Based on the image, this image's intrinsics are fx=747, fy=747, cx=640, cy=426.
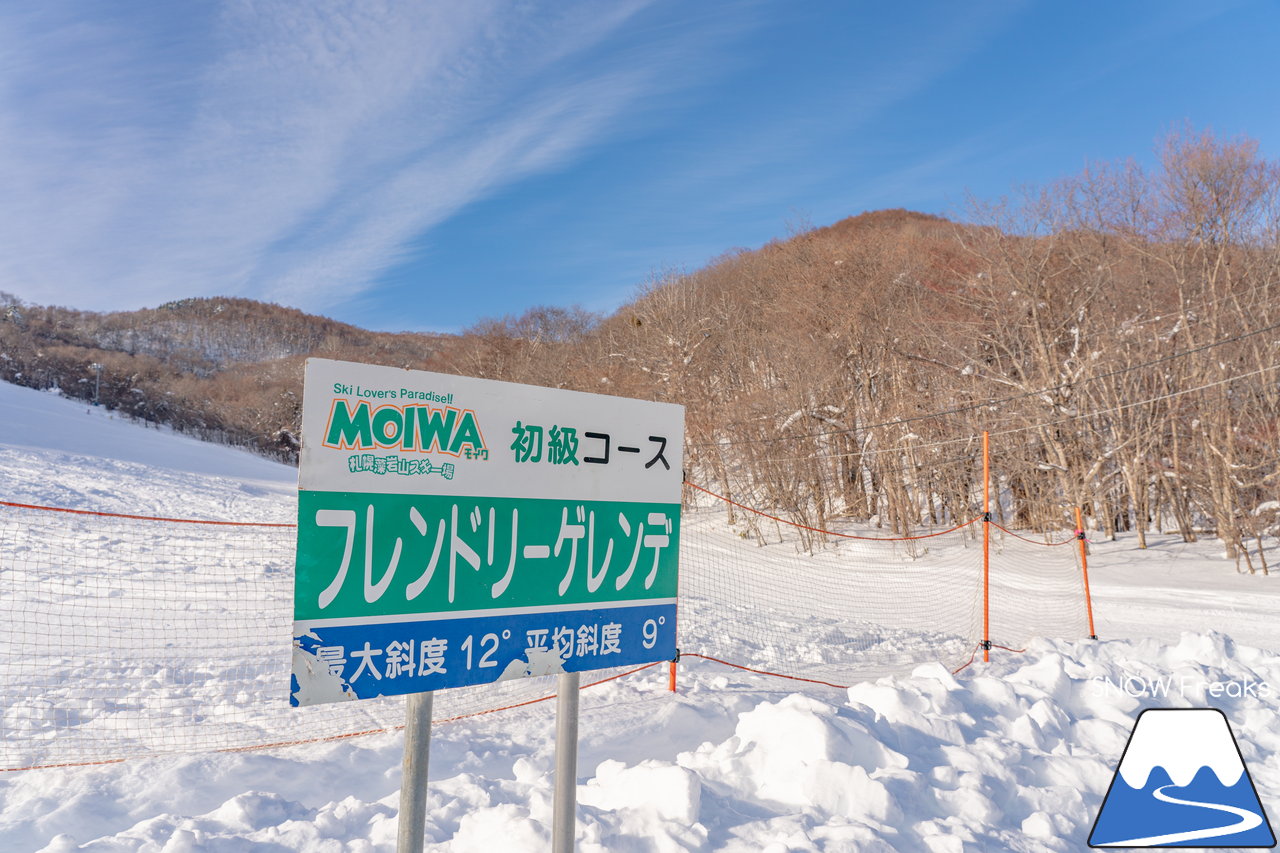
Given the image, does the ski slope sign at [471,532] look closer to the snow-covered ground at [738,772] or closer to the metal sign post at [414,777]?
the metal sign post at [414,777]

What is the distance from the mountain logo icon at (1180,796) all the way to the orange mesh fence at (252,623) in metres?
3.25

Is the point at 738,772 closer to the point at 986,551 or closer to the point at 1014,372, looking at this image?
the point at 986,551

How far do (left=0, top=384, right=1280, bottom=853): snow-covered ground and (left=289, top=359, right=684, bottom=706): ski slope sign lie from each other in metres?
1.17

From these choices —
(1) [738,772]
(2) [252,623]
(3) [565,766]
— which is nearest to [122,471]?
(2) [252,623]

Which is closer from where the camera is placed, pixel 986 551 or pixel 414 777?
pixel 414 777

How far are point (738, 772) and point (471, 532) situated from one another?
2.18 meters

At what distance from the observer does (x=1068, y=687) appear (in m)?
4.93

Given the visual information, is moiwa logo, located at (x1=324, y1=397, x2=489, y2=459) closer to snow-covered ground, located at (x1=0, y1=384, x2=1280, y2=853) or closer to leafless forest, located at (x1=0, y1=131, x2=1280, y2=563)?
snow-covered ground, located at (x1=0, y1=384, x2=1280, y2=853)

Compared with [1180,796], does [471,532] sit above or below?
above

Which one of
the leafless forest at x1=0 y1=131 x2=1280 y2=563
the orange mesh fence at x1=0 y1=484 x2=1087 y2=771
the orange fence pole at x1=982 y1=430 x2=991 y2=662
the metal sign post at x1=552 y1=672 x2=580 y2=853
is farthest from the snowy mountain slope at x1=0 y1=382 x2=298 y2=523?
the metal sign post at x1=552 y1=672 x2=580 y2=853

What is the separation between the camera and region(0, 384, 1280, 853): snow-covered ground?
289 cm

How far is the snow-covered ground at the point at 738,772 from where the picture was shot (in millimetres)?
2889

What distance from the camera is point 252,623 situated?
786 cm

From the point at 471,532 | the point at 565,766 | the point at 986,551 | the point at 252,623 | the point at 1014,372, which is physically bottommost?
the point at 252,623
